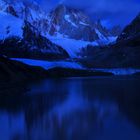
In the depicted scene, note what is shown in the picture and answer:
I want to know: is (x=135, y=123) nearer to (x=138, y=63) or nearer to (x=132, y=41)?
(x=138, y=63)

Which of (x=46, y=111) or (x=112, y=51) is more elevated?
(x=112, y=51)

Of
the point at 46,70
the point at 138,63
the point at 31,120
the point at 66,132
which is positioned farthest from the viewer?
the point at 138,63

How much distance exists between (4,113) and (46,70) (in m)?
106

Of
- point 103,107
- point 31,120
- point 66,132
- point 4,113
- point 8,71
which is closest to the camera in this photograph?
point 66,132

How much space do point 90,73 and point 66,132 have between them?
117610 millimetres

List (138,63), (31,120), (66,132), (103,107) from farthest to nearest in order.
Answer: (138,63), (103,107), (31,120), (66,132)

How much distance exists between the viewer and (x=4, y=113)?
27.9 m

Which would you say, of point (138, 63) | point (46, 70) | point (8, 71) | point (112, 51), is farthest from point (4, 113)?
point (112, 51)

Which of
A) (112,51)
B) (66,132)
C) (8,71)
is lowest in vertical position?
(66,132)

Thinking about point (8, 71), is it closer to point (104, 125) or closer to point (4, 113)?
point (4, 113)

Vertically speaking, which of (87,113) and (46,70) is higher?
(46,70)

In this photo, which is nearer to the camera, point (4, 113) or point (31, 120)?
point (31, 120)

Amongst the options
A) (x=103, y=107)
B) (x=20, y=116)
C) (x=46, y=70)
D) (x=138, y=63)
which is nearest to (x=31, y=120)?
(x=20, y=116)

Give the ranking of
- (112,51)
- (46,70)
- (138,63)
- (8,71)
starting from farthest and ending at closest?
(112,51), (138,63), (46,70), (8,71)
